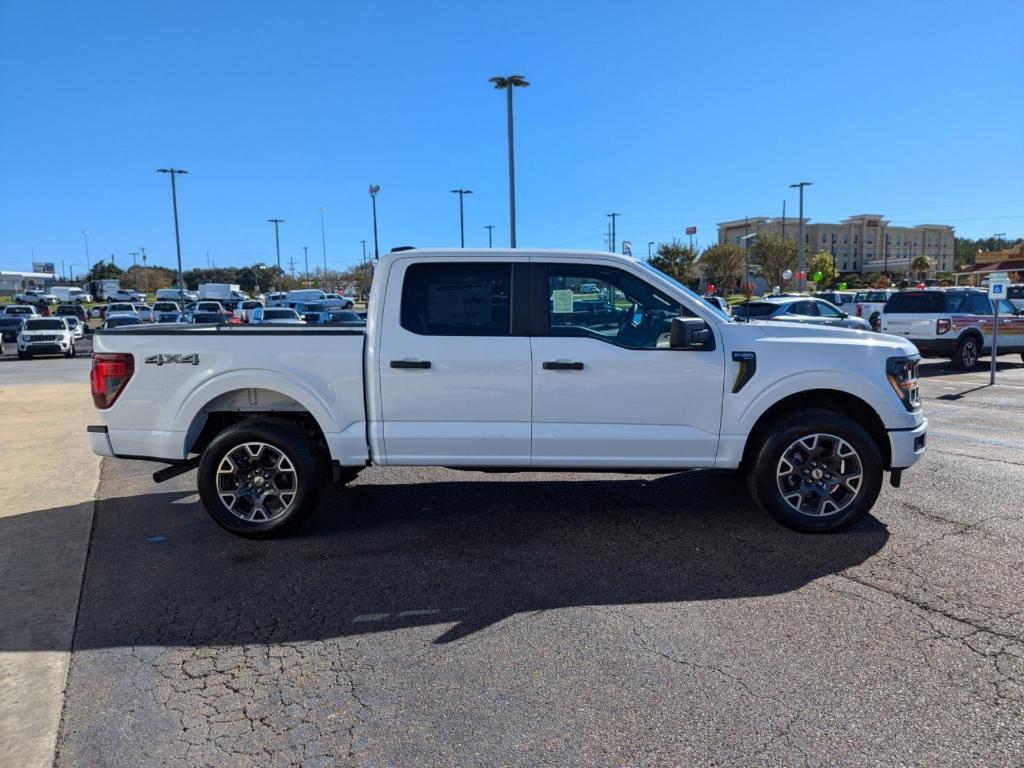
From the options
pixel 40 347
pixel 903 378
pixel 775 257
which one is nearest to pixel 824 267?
pixel 775 257

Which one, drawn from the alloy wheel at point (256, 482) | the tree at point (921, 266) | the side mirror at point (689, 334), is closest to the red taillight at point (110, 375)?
the alloy wheel at point (256, 482)

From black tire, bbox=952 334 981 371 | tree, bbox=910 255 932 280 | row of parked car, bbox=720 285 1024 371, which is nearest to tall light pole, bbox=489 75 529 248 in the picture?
row of parked car, bbox=720 285 1024 371

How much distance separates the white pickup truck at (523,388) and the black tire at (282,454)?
0.01 meters

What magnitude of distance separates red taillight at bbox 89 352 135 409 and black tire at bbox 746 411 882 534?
4465mm

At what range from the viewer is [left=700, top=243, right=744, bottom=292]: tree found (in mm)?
73438

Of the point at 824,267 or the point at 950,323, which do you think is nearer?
the point at 950,323

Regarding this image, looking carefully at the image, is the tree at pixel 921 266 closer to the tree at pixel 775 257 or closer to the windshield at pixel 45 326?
the tree at pixel 775 257

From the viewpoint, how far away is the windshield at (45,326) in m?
26.5

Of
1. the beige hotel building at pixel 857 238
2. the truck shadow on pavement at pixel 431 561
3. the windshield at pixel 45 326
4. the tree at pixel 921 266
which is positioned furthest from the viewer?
the beige hotel building at pixel 857 238

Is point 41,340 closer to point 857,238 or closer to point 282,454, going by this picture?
point 282,454

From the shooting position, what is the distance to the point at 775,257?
74.0m

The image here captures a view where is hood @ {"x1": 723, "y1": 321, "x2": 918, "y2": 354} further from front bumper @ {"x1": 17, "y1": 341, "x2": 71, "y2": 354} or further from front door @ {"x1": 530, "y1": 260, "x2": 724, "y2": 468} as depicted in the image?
front bumper @ {"x1": 17, "y1": 341, "x2": 71, "y2": 354}

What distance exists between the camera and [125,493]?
6672mm

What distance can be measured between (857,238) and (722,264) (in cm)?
7066
